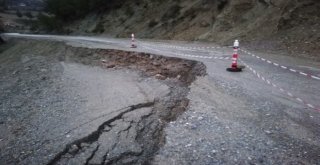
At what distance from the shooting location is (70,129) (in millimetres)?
7730

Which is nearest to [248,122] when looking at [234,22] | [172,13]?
[234,22]

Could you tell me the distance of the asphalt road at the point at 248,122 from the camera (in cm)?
595

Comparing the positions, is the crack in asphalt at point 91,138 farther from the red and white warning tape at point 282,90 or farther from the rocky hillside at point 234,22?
the rocky hillside at point 234,22

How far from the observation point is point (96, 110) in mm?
8891

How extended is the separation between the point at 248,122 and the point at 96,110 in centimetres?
385

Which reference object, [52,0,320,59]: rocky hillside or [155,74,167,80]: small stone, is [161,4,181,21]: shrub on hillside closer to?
[52,0,320,59]: rocky hillside

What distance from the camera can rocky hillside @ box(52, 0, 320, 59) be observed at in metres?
18.2

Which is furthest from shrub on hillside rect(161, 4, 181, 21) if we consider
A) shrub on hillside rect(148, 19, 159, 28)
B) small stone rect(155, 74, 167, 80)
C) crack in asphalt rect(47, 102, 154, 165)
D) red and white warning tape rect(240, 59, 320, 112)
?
crack in asphalt rect(47, 102, 154, 165)

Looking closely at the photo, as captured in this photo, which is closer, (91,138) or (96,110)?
(91,138)

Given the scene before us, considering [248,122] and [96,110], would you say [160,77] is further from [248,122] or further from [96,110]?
[248,122]

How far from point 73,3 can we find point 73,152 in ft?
180

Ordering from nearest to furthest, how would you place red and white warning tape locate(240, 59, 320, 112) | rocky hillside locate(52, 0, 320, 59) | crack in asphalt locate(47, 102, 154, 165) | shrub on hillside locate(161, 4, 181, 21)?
crack in asphalt locate(47, 102, 154, 165) < red and white warning tape locate(240, 59, 320, 112) < rocky hillside locate(52, 0, 320, 59) < shrub on hillside locate(161, 4, 181, 21)

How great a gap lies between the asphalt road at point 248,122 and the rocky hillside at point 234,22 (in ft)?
23.9

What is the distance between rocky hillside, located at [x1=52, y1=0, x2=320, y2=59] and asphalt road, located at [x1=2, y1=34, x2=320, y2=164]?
23.9 ft
